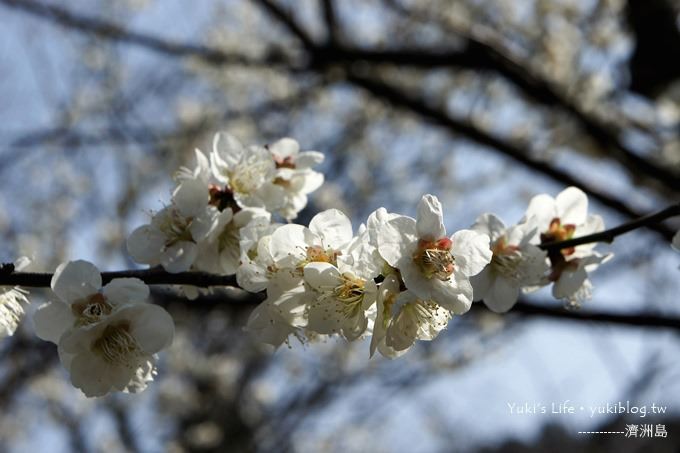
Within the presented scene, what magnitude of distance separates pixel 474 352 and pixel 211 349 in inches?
124

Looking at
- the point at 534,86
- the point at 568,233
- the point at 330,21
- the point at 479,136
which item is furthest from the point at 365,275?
the point at 330,21

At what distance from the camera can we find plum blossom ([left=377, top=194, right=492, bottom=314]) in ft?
3.37

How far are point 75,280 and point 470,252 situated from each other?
2.22 ft

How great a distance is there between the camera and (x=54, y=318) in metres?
1.15

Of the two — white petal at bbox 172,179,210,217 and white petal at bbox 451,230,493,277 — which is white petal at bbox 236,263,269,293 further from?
white petal at bbox 451,230,493,277

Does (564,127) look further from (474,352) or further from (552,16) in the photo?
(474,352)

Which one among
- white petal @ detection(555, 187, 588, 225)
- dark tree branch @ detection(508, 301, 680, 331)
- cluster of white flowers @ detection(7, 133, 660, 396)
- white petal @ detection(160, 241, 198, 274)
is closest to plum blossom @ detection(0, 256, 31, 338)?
cluster of white flowers @ detection(7, 133, 660, 396)

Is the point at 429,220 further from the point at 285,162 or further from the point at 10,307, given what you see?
the point at 10,307

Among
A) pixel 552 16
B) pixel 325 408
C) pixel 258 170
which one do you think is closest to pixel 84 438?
pixel 325 408

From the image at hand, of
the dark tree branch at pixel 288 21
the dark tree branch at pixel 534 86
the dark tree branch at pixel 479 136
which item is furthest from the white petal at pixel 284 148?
the dark tree branch at pixel 288 21

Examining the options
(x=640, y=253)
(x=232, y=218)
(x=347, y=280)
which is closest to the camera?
(x=347, y=280)

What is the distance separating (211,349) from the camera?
788 cm

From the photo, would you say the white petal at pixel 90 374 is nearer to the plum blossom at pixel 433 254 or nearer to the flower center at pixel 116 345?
the flower center at pixel 116 345

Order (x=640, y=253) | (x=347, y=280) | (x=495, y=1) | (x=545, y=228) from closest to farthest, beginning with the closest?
(x=347, y=280), (x=545, y=228), (x=640, y=253), (x=495, y=1)
